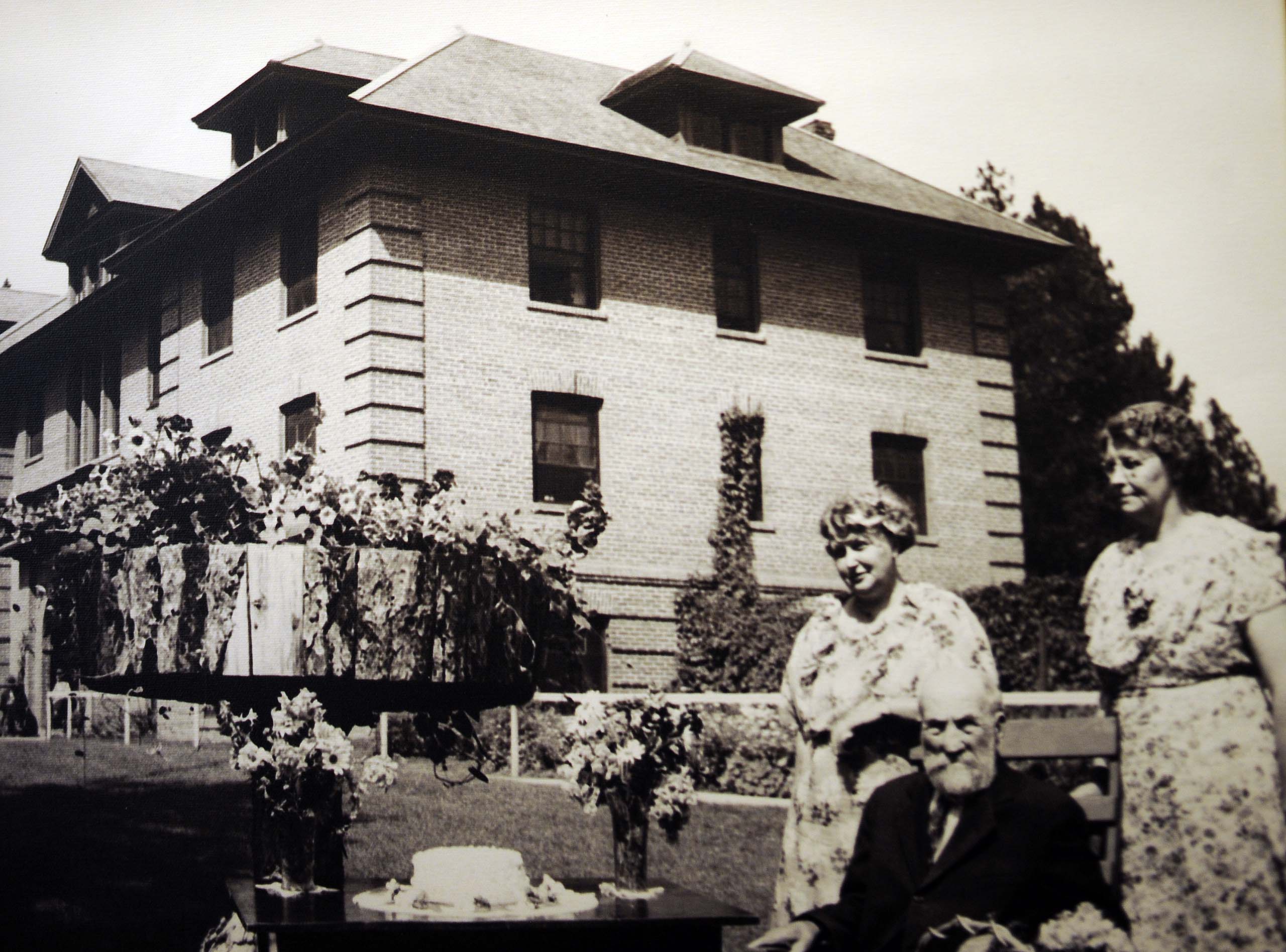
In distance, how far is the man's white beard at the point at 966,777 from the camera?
2455 mm

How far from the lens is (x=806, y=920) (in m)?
2.45

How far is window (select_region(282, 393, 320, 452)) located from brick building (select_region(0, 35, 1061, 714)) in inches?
0.5

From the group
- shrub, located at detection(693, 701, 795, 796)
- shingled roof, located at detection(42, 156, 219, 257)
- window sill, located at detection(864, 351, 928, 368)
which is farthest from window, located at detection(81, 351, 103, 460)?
window sill, located at detection(864, 351, 928, 368)

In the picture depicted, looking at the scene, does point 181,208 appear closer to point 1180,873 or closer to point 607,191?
point 607,191

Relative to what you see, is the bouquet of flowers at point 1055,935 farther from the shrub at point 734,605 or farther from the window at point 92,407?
the window at point 92,407

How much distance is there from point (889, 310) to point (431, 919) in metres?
4.24

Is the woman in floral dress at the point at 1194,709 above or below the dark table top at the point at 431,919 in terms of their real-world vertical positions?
above

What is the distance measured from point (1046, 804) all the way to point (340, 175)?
4.25 meters

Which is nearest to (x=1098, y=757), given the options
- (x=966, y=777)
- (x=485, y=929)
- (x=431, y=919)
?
(x=966, y=777)

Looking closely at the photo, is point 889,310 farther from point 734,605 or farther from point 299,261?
point 299,261

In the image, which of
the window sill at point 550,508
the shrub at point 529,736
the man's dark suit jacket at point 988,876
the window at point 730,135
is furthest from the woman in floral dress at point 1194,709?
the window at point 730,135

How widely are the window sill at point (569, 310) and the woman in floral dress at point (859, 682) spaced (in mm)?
2831

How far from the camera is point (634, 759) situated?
11.4ft

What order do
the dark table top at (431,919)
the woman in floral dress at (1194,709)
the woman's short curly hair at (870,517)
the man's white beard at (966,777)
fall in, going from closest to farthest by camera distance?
the man's white beard at (966,777) → the woman in floral dress at (1194,709) → the dark table top at (431,919) → the woman's short curly hair at (870,517)
